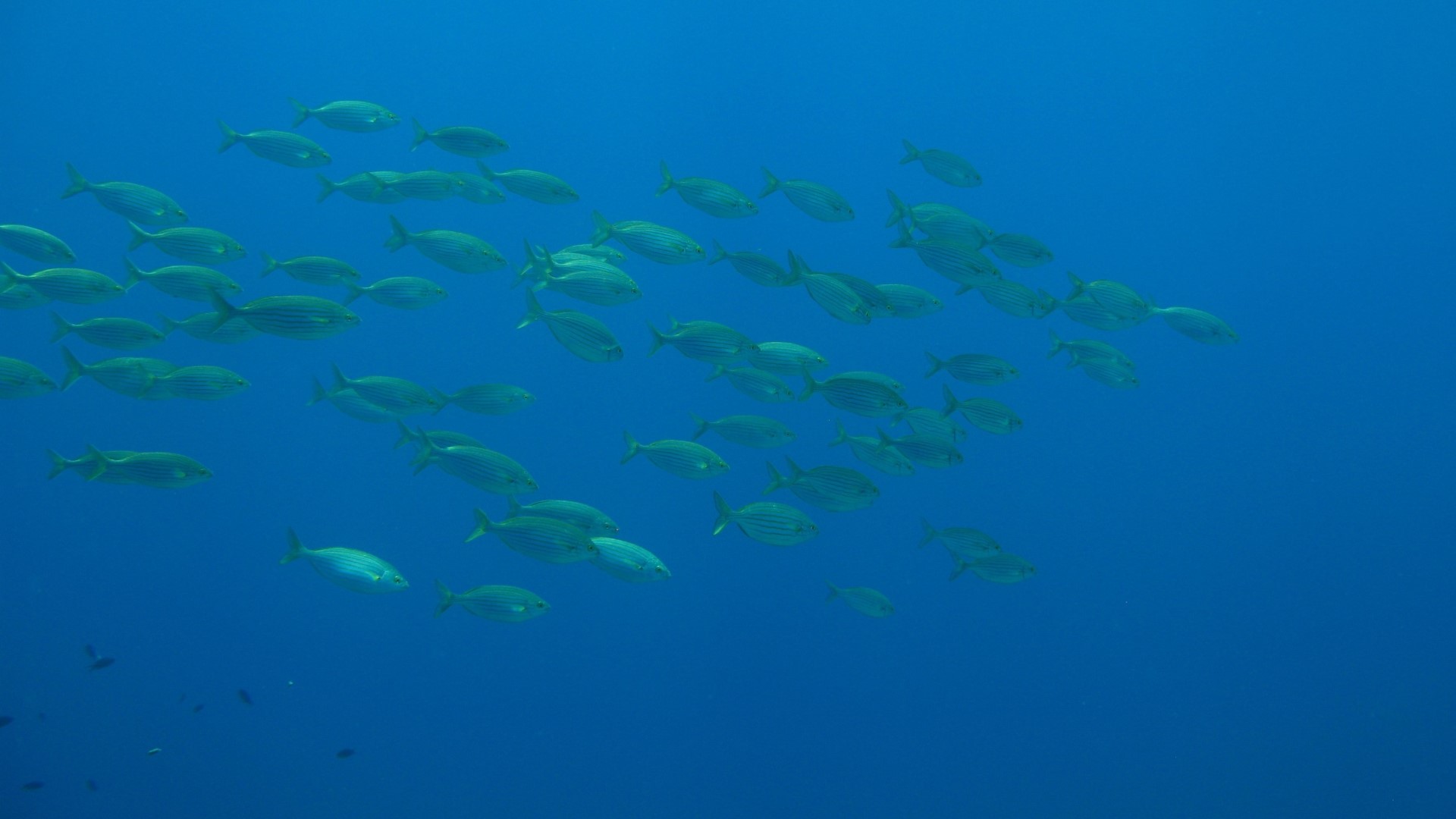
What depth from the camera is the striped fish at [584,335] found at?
12.2 feet

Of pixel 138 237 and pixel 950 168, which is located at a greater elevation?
pixel 950 168

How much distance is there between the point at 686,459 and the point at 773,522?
0.55 meters

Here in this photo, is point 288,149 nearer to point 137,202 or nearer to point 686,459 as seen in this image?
point 137,202

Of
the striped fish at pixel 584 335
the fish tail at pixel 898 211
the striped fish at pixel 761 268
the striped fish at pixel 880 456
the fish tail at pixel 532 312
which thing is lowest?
the fish tail at pixel 532 312

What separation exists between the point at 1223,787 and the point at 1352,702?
5.55 ft

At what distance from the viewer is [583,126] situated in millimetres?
7793

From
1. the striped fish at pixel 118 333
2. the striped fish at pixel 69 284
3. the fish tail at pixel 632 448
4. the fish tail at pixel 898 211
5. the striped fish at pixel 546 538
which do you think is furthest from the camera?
the fish tail at pixel 632 448

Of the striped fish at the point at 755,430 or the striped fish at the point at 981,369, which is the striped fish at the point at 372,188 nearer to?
the striped fish at the point at 755,430

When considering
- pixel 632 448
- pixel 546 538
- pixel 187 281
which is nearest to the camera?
pixel 546 538

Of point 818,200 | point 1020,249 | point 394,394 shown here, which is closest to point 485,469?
point 394,394

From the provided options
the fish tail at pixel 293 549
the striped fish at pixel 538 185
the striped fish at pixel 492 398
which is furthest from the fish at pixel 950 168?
the fish tail at pixel 293 549

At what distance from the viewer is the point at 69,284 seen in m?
3.82

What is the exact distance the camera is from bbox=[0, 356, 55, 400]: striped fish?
3.56m

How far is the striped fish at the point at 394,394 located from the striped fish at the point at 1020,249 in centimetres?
309
